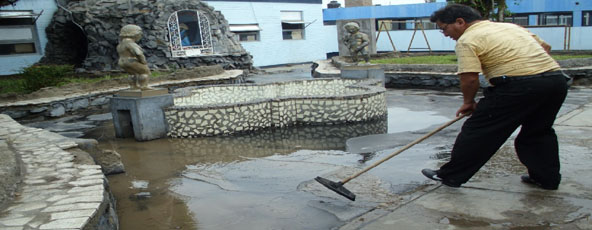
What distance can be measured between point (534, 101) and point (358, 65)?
24.7 ft

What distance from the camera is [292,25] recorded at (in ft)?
86.0

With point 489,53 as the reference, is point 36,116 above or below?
below

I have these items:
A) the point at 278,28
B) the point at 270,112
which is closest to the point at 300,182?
the point at 270,112

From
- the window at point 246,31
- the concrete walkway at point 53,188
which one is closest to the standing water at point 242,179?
the concrete walkway at point 53,188

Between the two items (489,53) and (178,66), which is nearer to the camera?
(489,53)

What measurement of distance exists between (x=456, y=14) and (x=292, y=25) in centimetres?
2342

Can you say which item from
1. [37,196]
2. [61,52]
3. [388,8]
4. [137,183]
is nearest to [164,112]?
[137,183]

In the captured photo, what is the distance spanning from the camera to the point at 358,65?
1047 centimetres

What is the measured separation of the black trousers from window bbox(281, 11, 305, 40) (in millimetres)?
22603

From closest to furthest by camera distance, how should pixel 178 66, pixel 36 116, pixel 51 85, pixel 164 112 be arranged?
pixel 164 112 < pixel 36 116 < pixel 51 85 < pixel 178 66

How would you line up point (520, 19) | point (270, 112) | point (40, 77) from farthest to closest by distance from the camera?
point (520, 19)
point (40, 77)
point (270, 112)

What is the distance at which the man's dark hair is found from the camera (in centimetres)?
324

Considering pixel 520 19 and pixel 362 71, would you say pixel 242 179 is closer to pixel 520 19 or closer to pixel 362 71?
pixel 362 71

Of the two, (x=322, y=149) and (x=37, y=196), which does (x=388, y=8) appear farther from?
(x=37, y=196)
